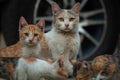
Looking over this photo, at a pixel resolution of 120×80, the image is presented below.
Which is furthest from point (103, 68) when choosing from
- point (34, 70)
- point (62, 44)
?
point (34, 70)

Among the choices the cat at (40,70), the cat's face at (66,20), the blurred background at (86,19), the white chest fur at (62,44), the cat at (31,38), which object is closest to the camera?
the cat at (40,70)

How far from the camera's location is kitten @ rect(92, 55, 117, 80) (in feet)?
21.5

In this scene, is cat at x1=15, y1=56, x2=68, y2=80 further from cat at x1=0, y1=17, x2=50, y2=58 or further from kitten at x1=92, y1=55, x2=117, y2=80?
kitten at x1=92, y1=55, x2=117, y2=80

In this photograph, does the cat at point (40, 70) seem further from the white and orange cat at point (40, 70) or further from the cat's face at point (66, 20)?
the cat's face at point (66, 20)

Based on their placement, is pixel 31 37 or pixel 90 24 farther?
pixel 90 24

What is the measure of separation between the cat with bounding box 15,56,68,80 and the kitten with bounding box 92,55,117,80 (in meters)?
0.42

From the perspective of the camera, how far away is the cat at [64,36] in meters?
6.56

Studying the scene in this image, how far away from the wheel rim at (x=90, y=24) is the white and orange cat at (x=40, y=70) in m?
3.06

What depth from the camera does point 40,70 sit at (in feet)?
20.6

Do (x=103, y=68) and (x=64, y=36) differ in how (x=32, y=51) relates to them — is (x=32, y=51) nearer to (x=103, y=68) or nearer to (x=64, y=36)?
(x=64, y=36)

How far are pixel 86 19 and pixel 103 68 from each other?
3.11m

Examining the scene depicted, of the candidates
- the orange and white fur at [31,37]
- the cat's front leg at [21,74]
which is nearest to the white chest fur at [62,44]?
the orange and white fur at [31,37]

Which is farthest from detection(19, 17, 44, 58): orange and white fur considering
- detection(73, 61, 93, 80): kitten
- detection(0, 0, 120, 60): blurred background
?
detection(0, 0, 120, 60): blurred background

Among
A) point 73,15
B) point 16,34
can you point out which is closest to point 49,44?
point 73,15
